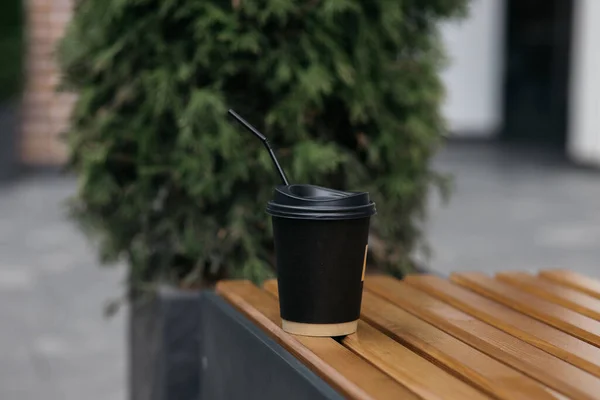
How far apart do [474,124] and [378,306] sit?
1285 cm

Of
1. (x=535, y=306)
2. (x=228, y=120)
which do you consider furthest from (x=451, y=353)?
(x=228, y=120)

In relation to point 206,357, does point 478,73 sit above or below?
above

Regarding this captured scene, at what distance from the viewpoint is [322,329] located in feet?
5.41

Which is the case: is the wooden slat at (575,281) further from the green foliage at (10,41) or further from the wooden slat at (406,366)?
the green foliage at (10,41)

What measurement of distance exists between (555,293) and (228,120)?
1.09 meters

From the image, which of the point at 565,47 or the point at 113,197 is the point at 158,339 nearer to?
the point at 113,197

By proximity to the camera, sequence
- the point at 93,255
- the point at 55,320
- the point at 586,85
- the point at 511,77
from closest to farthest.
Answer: the point at 55,320, the point at 93,255, the point at 586,85, the point at 511,77

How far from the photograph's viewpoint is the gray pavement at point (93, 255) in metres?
3.92

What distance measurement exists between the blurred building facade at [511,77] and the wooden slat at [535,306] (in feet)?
24.1

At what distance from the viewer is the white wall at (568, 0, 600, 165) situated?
35.3ft

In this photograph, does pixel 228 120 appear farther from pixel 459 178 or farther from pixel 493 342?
pixel 459 178

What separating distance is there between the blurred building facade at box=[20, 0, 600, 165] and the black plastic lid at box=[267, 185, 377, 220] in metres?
7.88

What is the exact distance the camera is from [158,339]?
271 centimetres

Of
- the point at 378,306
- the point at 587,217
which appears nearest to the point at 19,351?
the point at 378,306
